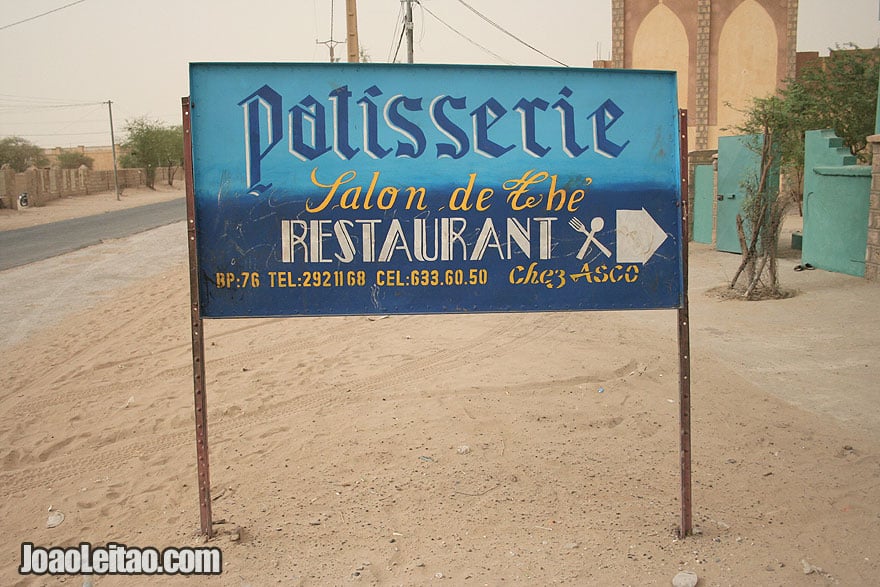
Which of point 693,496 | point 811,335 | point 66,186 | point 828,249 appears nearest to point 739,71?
point 828,249

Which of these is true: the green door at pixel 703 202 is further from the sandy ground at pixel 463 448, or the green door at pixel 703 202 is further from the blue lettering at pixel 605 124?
the blue lettering at pixel 605 124

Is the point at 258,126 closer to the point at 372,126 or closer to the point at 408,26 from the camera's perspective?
the point at 372,126

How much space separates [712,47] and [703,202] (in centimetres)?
1332

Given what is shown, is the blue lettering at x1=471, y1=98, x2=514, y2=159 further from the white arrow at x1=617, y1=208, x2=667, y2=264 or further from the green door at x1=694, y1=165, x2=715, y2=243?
the green door at x1=694, y1=165, x2=715, y2=243

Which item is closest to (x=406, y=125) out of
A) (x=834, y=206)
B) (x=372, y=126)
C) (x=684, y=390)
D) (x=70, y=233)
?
(x=372, y=126)

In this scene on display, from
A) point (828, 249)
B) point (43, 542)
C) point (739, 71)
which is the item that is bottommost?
point (43, 542)

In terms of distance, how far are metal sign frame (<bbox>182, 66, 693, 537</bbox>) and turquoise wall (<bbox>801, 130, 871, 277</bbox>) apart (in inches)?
342

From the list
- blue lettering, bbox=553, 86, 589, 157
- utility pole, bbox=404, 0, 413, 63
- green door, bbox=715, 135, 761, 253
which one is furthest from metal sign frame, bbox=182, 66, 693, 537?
utility pole, bbox=404, 0, 413, 63

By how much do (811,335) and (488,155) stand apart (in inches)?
223

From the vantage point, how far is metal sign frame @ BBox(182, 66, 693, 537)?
3547 millimetres

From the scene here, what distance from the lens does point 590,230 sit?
3719 mm

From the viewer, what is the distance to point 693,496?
14.0ft

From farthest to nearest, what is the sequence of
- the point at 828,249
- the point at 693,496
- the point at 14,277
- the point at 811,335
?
the point at 14,277
the point at 828,249
the point at 811,335
the point at 693,496

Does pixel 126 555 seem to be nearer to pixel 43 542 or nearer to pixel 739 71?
pixel 43 542
